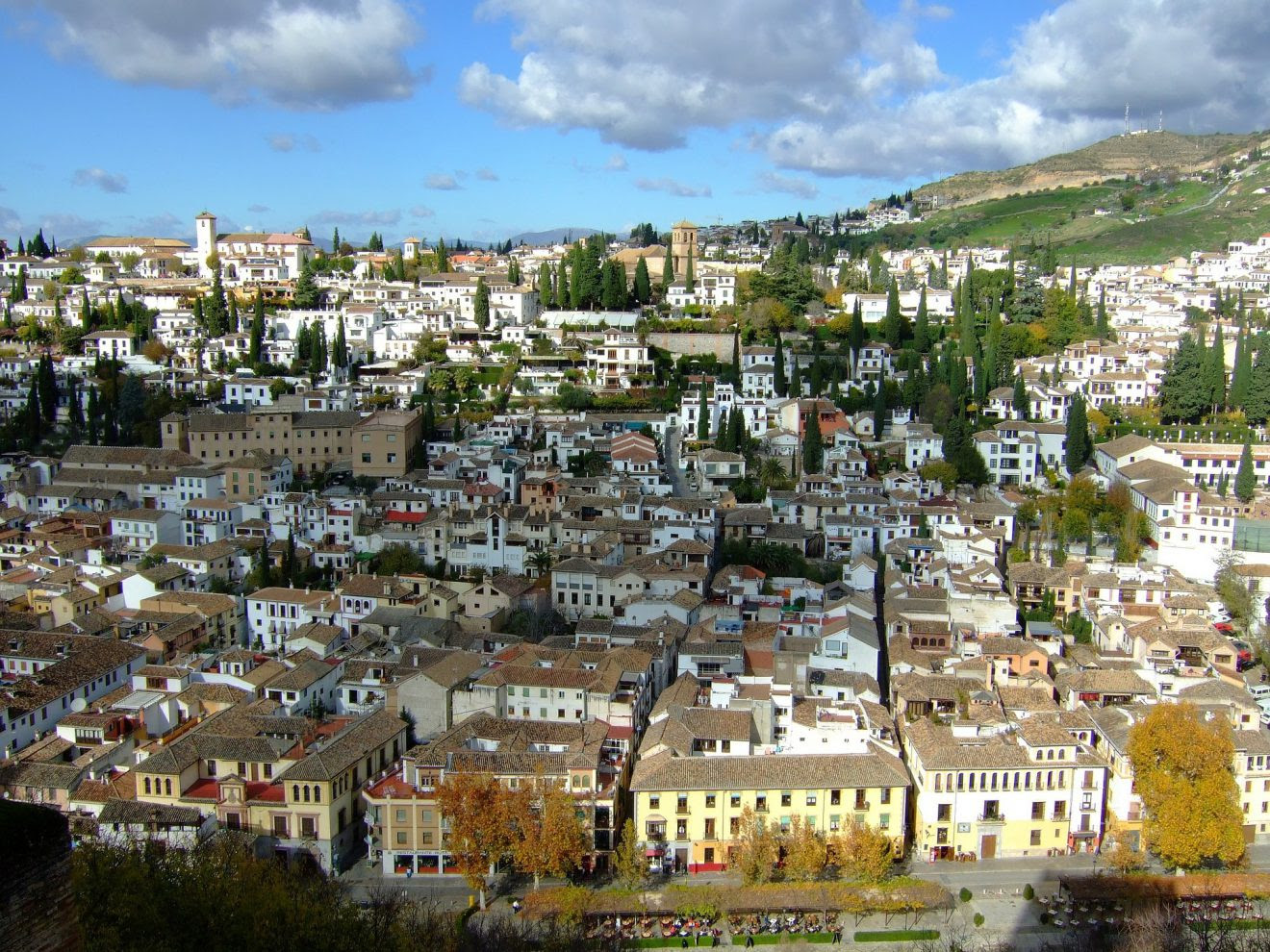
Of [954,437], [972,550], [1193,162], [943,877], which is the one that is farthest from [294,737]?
[1193,162]

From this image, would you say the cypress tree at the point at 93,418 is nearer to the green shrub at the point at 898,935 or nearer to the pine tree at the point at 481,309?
the pine tree at the point at 481,309

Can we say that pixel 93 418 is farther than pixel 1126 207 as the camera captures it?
No

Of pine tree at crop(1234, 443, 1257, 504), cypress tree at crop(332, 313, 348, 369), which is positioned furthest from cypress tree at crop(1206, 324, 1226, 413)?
cypress tree at crop(332, 313, 348, 369)

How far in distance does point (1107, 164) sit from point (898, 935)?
96.4 m

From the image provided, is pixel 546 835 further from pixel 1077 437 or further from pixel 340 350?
pixel 340 350

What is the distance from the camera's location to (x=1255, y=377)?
1529 inches

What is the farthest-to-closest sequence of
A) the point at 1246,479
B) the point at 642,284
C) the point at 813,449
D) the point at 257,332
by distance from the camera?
the point at 642,284
the point at 257,332
the point at 813,449
the point at 1246,479

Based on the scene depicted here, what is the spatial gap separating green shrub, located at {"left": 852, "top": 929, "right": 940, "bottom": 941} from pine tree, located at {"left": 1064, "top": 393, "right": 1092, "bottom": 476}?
2245 cm

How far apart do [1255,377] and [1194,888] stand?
25.6m

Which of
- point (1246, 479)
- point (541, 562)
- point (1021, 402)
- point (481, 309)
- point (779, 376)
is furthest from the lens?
point (481, 309)

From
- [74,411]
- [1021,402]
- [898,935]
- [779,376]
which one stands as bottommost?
[898,935]

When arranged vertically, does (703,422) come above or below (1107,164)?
below

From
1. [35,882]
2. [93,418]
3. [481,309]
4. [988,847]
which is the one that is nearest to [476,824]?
[988,847]

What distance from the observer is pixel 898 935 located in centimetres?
1842
